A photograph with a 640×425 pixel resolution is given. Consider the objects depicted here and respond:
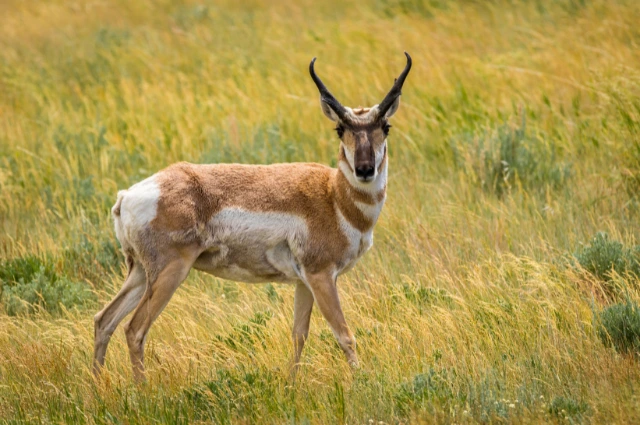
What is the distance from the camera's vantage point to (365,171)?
5566mm

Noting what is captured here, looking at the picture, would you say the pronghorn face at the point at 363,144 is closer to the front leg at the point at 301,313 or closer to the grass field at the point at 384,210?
the front leg at the point at 301,313

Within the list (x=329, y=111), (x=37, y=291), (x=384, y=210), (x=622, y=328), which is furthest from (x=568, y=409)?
(x=37, y=291)

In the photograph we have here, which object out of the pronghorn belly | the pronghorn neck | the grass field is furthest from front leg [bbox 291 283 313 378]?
the pronghorn neck

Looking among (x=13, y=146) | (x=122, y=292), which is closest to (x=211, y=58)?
(x=13, y=146)

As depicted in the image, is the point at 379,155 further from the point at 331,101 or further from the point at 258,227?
the point at 258,227

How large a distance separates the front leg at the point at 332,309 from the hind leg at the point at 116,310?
1124mm

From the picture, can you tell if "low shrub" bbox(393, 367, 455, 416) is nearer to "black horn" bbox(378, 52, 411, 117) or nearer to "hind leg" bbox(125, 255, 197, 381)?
"hind leg" bbox(125, 255, 197, 381)

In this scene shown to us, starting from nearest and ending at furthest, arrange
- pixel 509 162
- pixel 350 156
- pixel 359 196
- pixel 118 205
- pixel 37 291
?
pixel 118 205 < pixel 350 156 < pixel 359 196 < pixel 37 291 < pixel 509 162

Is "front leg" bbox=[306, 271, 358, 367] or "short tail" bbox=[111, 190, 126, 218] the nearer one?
"front leg" bbox=[306, 271, 358, 367]

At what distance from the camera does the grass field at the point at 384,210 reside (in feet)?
16.6

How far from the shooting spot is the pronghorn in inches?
221

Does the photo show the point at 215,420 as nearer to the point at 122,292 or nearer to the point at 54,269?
the point at 122,292

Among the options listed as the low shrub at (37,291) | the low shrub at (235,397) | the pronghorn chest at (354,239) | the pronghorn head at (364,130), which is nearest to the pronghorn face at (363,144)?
the pronghorn head at (364,130)

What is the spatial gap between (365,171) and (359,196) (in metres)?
0.45
